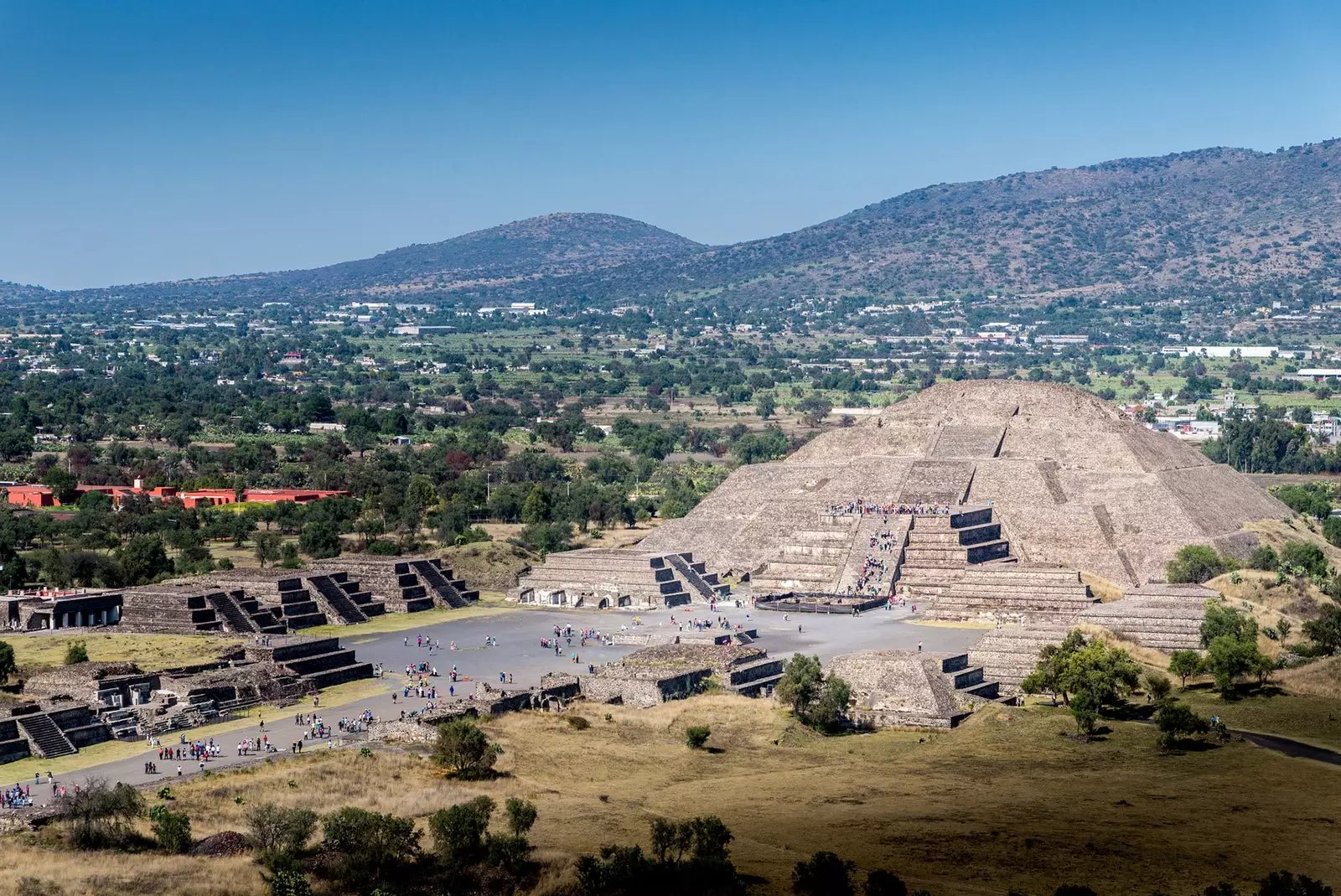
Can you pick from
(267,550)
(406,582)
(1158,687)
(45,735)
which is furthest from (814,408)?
(45,735)

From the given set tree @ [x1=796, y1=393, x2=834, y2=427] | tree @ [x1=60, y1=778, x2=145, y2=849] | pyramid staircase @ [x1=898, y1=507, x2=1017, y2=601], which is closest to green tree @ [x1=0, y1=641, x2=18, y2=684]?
tree @ [x1=60, y1=778, x2=145, y2=849]

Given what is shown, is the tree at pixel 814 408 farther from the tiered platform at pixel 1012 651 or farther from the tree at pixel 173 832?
the tree at pixel 173 832

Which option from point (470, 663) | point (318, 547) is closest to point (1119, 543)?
point (470, 663)

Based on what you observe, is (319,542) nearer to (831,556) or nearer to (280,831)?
(831,556)

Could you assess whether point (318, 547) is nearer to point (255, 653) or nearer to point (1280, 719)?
point (255, 653)

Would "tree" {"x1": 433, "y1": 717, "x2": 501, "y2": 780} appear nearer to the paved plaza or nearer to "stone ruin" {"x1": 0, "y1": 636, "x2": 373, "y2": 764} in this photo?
Result: the paved plaza

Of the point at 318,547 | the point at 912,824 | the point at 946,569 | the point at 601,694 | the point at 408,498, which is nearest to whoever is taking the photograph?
the point at 912,824
